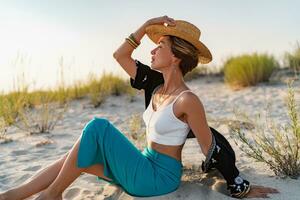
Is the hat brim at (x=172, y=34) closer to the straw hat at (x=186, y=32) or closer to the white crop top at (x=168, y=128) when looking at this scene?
the straw hat at (x=186, y=32)

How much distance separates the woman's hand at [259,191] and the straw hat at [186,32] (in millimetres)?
946

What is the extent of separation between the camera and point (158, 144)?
3701mm

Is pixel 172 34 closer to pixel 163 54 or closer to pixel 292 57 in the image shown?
pixel 163 54

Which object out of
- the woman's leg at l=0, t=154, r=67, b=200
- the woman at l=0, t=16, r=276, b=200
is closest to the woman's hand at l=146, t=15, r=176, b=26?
the woman at l=0, t=16, r=276, b=200

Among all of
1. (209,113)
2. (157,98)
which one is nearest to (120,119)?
(209,113)

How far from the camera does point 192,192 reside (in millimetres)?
3830

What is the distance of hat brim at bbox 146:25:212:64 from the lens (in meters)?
3.69

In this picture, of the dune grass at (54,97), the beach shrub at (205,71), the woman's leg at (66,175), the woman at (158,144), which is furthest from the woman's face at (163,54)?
the beach shrub at (205,71)

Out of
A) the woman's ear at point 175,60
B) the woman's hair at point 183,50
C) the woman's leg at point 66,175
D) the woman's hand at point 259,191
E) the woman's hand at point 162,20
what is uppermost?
the woman's hand at point 162,20

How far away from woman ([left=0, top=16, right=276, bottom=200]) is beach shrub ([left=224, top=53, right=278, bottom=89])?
21.3ft

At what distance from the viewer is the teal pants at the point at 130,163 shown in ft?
11.9

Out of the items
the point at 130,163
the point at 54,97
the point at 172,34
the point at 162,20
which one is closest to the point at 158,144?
the point at 130,163

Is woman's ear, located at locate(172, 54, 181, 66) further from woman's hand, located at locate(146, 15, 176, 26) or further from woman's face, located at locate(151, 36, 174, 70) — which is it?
woman's hand, located at locate(146, 15, 176, 26)

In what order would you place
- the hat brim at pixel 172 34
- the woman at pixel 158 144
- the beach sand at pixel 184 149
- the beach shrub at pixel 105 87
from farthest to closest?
the beach shrub at pixel 105 87
the beach sand at pixel 184 149
the hat brim at pixel 172 34
the woman at pixel 158 144
